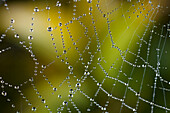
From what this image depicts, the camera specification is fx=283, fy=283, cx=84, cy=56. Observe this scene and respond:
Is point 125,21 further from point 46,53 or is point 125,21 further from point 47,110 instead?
point 47,110

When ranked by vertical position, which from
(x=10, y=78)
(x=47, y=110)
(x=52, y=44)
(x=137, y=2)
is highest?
(x=137, y=2)

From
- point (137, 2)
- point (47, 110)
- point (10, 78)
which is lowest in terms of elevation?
point (47, 110)

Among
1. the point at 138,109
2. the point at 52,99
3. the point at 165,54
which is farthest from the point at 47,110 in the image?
the point at 165,54

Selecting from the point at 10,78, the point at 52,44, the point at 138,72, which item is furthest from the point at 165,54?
the point at 10,78

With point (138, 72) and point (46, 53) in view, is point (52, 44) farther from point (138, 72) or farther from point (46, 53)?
point (138, 72)

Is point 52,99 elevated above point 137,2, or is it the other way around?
point 137,2

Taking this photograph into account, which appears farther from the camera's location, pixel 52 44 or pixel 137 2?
pixel 52 44
